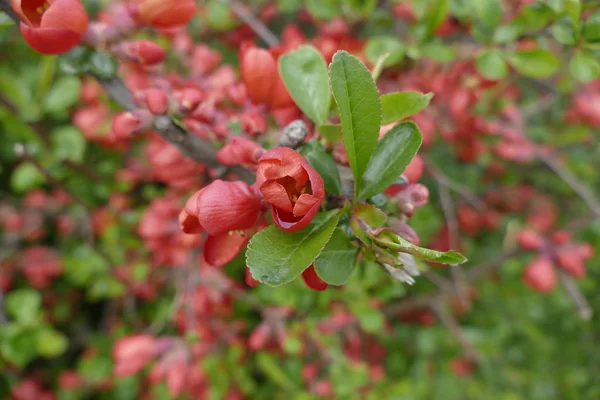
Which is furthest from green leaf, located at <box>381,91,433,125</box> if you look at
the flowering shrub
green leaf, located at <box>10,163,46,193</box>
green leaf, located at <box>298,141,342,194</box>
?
green leaf, located at <box>10,163,46,193</box>

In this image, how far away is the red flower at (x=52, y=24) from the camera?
61cm

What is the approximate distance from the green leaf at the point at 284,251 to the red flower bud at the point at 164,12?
44 centimetres

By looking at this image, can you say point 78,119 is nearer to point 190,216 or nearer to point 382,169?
point 190,216

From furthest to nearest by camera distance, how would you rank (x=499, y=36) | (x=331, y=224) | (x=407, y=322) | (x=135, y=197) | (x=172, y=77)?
1. (x=407, y=322)
2. (x=135, y=197)
3. (x=172, y=77)
4. (x=499, y=36)
5. (x=331, y=224)

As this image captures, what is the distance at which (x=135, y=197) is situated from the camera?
1.73 m

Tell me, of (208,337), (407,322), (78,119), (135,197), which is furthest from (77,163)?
(407,322)

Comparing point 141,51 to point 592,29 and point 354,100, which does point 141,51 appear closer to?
point 354,100

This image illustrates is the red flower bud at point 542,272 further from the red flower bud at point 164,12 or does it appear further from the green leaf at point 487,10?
the red flower bud at point 164,12

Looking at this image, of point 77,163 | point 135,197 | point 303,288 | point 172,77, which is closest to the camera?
point 172,77

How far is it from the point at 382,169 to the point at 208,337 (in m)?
1.04

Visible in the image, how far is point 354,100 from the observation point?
0.52 meters

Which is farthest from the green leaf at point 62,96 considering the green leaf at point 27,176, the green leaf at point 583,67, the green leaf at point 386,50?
the green leaf at point 583,67

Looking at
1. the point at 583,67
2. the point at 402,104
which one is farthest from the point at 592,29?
the point at 402,104

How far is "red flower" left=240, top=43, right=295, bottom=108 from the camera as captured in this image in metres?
0.73
